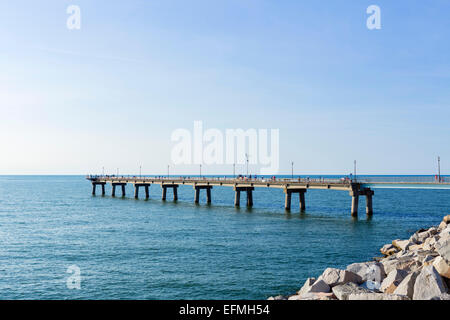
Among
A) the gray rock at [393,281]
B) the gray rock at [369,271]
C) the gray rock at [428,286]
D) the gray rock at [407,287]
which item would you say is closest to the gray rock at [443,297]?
the gray rock at [428,286]

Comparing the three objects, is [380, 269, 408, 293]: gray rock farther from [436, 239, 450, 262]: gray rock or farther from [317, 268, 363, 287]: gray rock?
[436, 239, 450, 262]: gray rock

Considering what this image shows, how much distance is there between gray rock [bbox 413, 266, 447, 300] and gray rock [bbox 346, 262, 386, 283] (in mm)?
4201

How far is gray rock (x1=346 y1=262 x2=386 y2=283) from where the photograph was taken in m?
18.5

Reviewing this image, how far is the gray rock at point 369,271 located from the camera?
1848cm

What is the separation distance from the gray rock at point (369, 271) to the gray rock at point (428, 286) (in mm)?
4201

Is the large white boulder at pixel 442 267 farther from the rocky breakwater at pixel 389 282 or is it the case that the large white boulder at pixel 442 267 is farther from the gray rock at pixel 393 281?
the gray rock at pixel 393 281

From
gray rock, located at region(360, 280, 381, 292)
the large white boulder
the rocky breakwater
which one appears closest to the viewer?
the rocky breakwater

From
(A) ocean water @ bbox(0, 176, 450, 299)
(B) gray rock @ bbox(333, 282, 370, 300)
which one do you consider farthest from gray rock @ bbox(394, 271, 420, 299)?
(A) ocean water @ bbox(0, 176, 450, 299)

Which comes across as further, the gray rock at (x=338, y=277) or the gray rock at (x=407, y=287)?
the gray rock at (x=338, y=277)

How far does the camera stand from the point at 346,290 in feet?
51.6

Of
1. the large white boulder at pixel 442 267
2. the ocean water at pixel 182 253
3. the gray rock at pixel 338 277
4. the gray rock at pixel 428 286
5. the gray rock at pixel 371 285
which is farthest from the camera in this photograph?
the ocean water at pixel 182 253

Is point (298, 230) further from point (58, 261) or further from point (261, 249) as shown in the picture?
point (58, 261)

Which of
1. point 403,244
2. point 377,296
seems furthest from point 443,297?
point 403,244

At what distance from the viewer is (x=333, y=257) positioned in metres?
29.8
